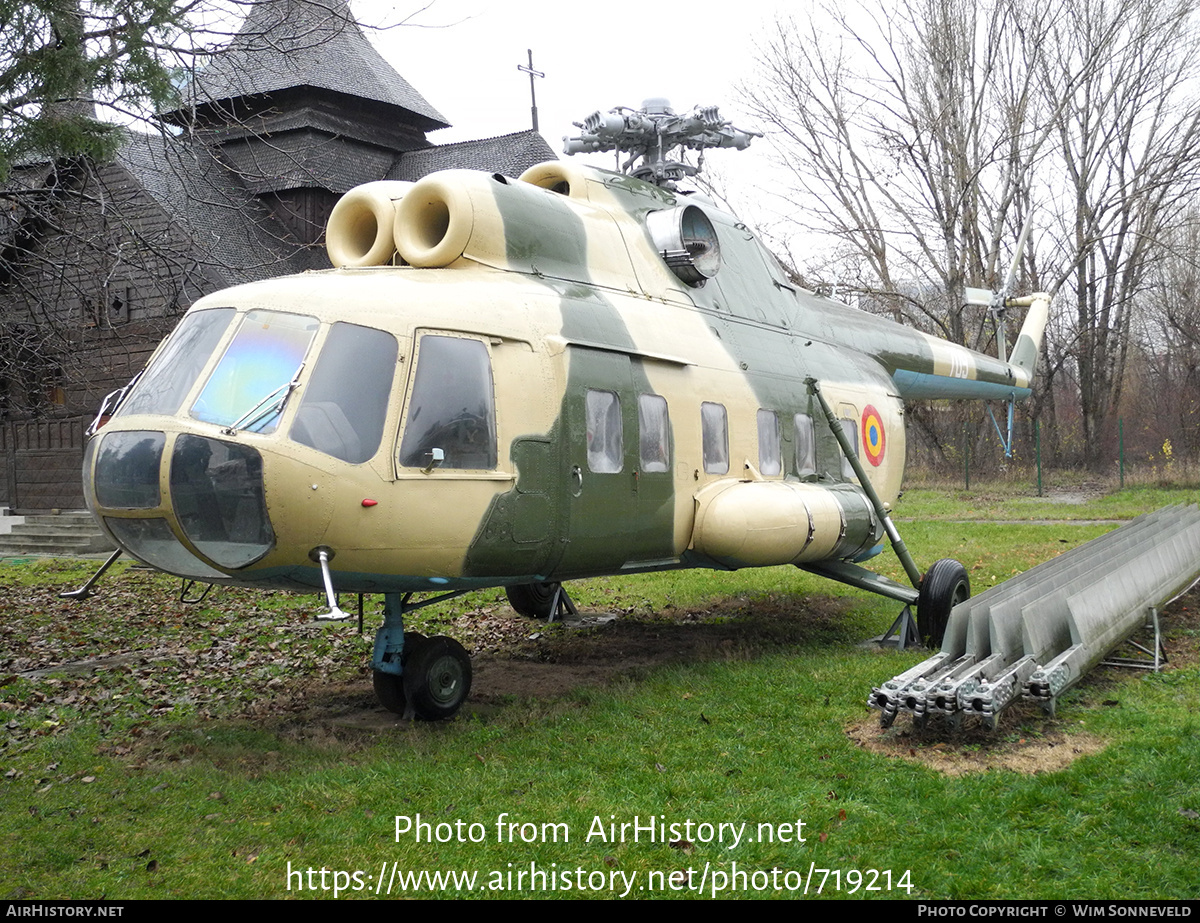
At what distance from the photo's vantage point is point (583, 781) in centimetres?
559

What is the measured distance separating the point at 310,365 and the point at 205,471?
795 mm

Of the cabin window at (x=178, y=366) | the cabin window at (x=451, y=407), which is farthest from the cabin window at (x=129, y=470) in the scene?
the cabin window at (x=451, y=407)

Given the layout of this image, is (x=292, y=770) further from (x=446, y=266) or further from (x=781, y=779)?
(x=446, y=266)

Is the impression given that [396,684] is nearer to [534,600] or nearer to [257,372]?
[257,372]

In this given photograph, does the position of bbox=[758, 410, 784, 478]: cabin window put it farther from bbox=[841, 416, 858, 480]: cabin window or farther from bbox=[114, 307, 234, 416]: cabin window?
bbox=[114, 307, 234, 416]: cabin window

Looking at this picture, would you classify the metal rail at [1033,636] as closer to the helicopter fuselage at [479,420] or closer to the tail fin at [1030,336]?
the helicopter fuselage at [479,420]

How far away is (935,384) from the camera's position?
40.0 ft

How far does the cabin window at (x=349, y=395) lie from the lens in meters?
5.39

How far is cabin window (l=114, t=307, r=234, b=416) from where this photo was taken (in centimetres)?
554

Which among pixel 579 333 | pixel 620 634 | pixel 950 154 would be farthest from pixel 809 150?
pixel 579 333

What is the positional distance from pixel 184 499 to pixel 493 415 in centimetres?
176

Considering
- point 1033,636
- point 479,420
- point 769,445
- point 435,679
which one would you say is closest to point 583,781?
point 435,679

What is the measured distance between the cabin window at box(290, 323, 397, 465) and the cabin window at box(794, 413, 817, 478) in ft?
14.7

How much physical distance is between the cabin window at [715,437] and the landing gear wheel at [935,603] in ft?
7.98
